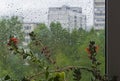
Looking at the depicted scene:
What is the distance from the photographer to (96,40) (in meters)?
1.32

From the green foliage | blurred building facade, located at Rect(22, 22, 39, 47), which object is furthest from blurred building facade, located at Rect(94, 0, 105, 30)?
blurred building facade, located at Rect(22, 22, 39, 47)

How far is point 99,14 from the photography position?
51.4 inches

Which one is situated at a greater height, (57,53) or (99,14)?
(99,14)

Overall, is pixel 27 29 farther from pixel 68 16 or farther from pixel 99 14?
pixel 99 14

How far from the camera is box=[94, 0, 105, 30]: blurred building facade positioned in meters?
1.30

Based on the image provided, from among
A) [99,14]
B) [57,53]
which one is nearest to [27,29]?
[57,53]

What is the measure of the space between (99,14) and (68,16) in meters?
0.14

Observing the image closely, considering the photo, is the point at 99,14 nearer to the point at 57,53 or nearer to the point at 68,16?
the point at 68,16

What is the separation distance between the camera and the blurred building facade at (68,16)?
131cm

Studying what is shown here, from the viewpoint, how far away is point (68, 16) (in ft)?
4.33

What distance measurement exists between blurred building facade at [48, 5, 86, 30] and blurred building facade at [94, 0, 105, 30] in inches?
2.2

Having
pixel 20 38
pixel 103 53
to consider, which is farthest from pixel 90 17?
pixel 20 38

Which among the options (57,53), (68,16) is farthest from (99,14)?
(57,53)

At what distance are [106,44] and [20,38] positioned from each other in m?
0.40
